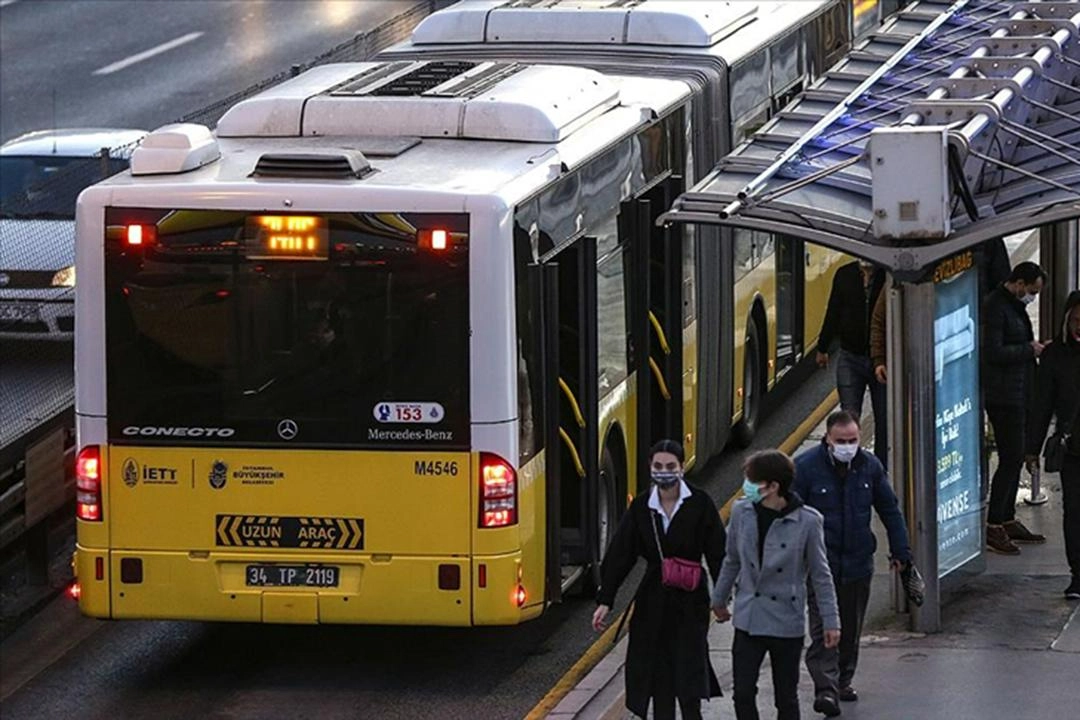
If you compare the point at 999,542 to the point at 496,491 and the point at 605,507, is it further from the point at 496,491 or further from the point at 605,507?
the point at 496,491

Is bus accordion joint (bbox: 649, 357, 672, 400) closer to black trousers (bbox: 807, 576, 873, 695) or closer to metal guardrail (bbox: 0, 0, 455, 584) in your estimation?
metal guardrail (bbox: 0, 0, 455, 584)

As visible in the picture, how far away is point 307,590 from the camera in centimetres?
1306

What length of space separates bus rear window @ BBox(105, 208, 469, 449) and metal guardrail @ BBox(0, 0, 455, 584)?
7.78 feet

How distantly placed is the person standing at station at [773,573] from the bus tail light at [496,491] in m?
1.87

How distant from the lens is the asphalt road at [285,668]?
43.7ft

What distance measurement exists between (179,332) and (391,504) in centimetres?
139

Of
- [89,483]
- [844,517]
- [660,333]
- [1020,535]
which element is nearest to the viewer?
[844,517]

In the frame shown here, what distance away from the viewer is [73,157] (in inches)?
893

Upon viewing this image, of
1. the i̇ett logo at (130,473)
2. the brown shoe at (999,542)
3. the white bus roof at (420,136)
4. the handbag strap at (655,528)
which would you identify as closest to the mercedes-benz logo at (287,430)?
the i̇ett logo at (130,473)

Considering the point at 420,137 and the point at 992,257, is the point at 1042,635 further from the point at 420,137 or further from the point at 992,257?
the point at 420,137

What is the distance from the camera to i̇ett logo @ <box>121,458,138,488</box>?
13078 mm

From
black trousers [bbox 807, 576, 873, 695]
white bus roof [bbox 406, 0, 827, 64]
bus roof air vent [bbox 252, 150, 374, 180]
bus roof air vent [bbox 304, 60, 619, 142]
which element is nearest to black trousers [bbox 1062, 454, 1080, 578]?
black trousers [bbox 807, 576, 873, 695]

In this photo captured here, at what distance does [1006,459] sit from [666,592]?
456cm

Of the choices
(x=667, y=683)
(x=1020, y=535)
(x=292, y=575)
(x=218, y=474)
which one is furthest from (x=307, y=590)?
(x=1020, y=535)
